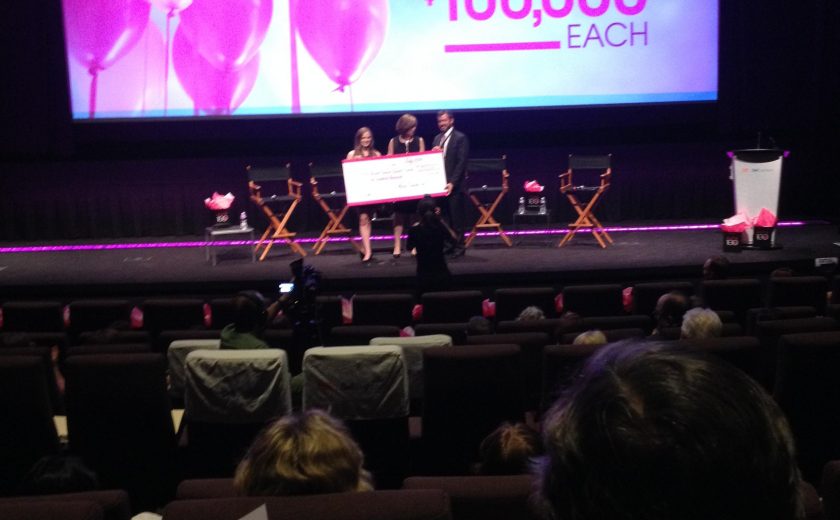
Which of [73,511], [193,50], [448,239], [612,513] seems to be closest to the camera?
[612,513]

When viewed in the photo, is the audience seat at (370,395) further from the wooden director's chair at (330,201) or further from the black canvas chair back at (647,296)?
the wooden director's chair at (330,201)

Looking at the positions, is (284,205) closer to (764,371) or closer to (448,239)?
(448,239)

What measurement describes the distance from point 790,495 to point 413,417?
3.71 meters

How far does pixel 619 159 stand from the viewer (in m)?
12.2

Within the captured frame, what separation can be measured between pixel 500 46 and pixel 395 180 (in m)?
2.86

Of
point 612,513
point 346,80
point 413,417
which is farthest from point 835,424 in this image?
point 346,80

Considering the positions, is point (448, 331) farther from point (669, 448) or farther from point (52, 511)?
point (669, 448)

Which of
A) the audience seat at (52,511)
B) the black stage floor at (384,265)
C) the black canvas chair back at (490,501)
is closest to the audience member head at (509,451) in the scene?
the black canvas chair back at (490,501)

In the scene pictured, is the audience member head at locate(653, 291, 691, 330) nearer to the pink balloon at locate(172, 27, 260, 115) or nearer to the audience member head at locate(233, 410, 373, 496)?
the audience member head at locate(233, 410, 373, 496)

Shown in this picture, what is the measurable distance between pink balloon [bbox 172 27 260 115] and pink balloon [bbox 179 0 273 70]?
0.07 metres

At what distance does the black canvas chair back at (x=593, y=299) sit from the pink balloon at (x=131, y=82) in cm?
672

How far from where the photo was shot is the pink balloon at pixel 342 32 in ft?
35.9

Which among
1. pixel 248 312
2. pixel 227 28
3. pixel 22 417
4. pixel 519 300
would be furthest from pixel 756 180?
pixel 22 417

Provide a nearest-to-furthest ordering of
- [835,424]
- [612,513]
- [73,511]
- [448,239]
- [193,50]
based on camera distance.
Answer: [612,513]
[73,511]
[835,424]
[448,239]
[193,50]
